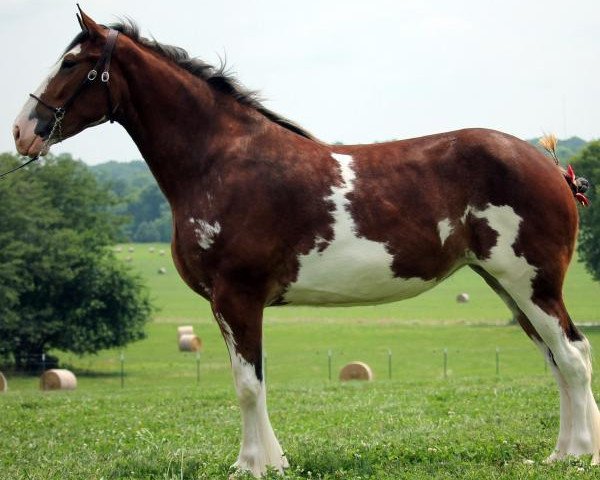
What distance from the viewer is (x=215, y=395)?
15531mm

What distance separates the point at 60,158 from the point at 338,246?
50438mm

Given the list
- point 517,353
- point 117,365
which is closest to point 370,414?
point 517,353

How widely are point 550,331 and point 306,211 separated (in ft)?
7.14

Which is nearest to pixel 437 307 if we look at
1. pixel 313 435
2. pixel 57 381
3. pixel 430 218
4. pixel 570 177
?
pixel 57 381

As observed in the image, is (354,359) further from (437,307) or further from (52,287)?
(437,307)

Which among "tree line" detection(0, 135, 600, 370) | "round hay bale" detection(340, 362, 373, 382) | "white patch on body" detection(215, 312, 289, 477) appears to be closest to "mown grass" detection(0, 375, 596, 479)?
"white patch on body" detection(215, 312, 289, 477)

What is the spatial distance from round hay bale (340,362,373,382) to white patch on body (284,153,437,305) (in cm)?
2207

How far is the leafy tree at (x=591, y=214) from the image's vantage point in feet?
162

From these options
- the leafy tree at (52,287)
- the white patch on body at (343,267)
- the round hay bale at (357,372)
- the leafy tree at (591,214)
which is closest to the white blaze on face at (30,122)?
the white patch on body at (343,267)

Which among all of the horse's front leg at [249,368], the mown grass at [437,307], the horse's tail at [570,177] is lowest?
the mown grass at [437,307]

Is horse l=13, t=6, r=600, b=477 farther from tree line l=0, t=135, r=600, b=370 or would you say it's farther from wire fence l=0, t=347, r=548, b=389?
tree line l=0, t=135, r=600, b=370

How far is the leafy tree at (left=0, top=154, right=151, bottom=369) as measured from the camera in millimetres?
43781

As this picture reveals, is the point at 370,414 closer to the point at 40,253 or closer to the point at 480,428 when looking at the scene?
the point at 480,428

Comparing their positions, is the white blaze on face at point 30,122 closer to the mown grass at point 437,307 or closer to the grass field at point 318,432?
the grass field at point 318,432
